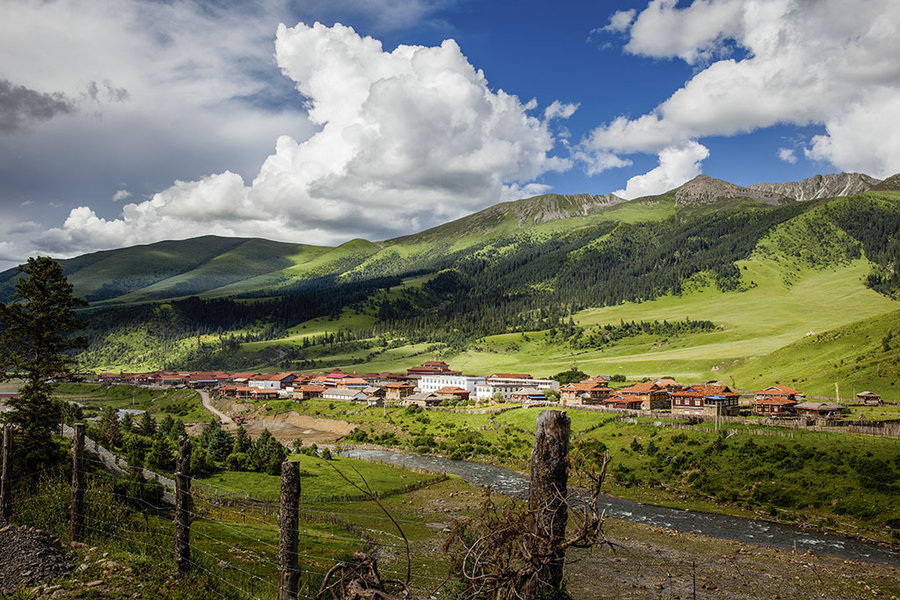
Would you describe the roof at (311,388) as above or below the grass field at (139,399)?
above

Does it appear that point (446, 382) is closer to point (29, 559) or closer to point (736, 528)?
point (736, 528)

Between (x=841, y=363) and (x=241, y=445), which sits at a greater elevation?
(x=841, y=363)

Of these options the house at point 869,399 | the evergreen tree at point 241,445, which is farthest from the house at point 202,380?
the house at point 869,399

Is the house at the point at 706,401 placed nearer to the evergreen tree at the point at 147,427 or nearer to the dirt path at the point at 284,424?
the dirt path at the point at 284,424

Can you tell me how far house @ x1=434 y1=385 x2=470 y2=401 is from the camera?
443 feet

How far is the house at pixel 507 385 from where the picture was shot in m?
134

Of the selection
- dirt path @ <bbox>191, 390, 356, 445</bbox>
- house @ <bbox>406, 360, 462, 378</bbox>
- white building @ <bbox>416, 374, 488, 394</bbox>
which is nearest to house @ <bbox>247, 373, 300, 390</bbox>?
dirt path @ <bbox>191, 390, 356, 445</bbox>

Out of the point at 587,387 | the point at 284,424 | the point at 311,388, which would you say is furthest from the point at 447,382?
the point at 587,387

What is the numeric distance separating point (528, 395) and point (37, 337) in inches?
4078

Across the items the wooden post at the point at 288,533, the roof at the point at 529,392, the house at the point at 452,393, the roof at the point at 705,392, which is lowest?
the house at the point at 452,393

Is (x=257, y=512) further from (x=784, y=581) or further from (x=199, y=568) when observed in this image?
(x=784, y=581)

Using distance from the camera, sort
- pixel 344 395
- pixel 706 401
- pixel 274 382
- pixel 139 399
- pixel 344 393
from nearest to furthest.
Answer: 1. pixel 706 401
2. pixel 344 395
3. pixel 344 393
4. pixel 139 399
5. pixel 274 382

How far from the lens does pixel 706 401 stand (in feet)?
283

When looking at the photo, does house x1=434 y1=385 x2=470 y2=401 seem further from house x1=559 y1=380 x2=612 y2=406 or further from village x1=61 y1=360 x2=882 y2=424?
house x1=559 y1=380 x2=612 y2=406
